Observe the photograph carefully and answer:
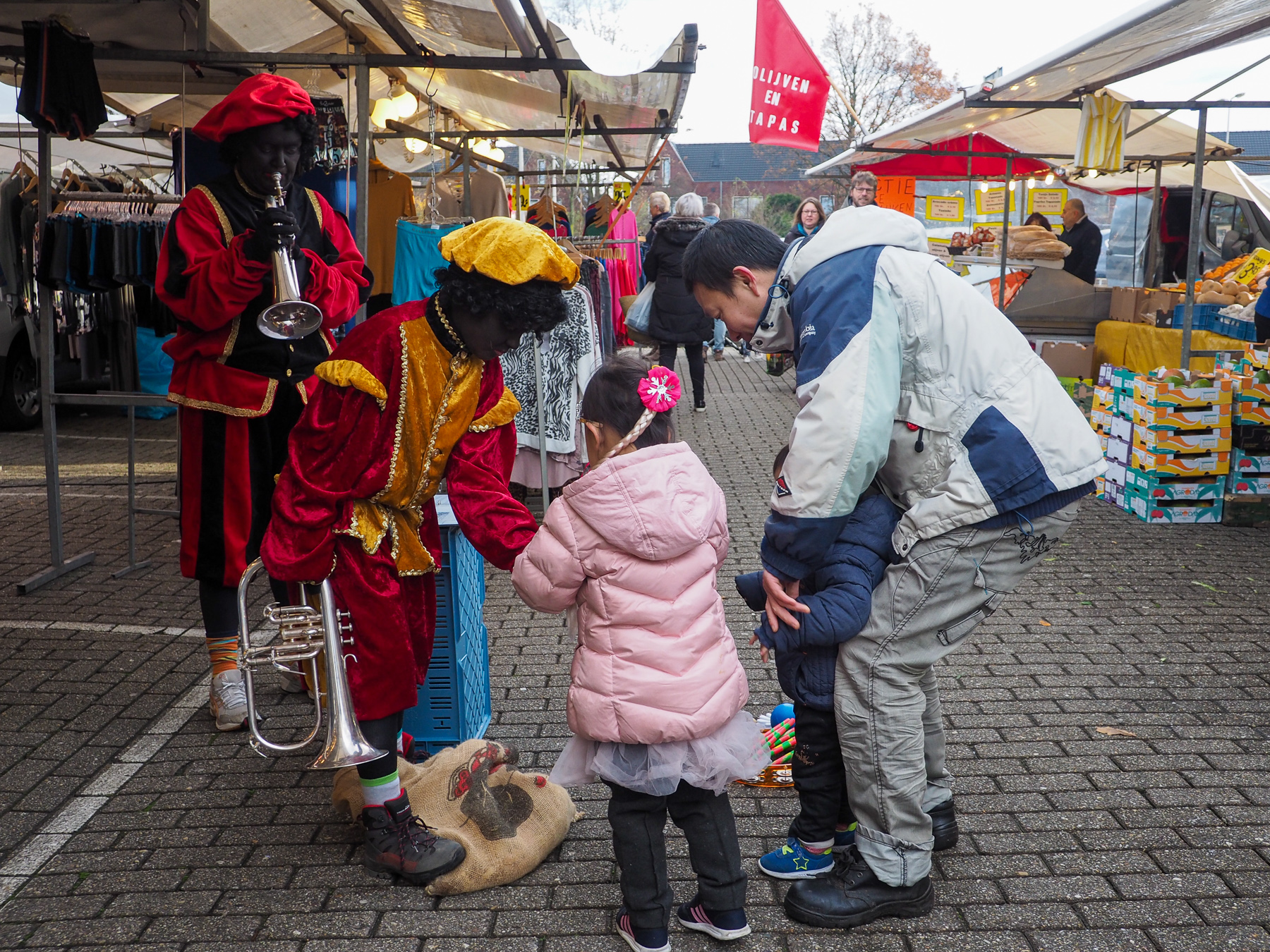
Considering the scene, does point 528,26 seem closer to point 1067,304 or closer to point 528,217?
point 528,217

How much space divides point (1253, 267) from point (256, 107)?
832 centimetres

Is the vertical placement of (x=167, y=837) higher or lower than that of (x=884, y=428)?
lower

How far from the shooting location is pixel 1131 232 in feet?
52.0

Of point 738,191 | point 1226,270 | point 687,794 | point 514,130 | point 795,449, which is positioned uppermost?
point 738,191

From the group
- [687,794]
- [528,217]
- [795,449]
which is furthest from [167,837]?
[528,217]

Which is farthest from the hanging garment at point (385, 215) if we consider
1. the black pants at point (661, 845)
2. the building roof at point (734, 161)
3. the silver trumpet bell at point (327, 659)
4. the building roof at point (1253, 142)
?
the building roof at point (734, 161)

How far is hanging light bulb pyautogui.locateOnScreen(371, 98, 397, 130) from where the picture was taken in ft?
26.1

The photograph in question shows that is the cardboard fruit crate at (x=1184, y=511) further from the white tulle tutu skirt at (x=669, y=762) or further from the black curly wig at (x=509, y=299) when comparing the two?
the black curly wig at (x=509, y=299)

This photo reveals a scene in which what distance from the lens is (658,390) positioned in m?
2.42

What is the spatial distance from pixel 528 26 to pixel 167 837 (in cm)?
351

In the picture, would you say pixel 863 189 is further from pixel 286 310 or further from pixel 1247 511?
pixel 286 310

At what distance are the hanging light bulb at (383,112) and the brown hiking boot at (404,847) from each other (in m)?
6.21

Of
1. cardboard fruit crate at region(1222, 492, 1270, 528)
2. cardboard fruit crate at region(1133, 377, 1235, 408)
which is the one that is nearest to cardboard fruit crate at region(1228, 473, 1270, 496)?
cardboard fruit crate at region(1222, 492, 1270, 528)

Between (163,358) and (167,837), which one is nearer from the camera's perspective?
(167,837)
